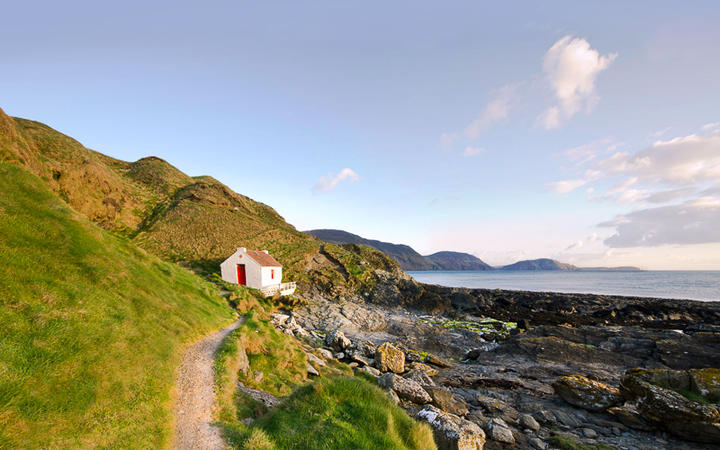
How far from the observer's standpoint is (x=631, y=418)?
47.2 ft

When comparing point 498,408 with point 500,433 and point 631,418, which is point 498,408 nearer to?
point 500,433

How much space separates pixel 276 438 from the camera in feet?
22.2

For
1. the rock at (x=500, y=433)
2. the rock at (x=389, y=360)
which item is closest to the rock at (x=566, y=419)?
the rock at (x=500, y=433)

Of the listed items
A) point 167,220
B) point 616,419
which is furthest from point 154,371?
point 167,220

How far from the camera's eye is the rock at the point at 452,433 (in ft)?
28.7

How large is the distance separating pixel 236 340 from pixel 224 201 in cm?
7369

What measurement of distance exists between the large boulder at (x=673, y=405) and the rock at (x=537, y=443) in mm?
6759

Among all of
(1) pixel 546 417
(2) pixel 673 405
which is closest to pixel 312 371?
(1) pixel 546 417

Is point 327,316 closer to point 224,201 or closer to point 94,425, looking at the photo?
point 94,425

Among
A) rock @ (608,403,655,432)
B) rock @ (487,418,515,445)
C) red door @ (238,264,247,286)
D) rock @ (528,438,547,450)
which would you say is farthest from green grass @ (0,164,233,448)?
red door @ (238,264,247,286)

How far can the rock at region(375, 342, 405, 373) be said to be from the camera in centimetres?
2116

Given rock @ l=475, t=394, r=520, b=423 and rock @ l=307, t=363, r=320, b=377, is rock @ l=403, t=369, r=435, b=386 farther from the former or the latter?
rock @ l=307, t=363, r=320, b=377

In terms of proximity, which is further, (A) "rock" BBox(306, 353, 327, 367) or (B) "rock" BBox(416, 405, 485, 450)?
(A) "rock" BBox(306, 353, 327, 367)

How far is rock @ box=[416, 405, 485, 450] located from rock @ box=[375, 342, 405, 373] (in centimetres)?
1162
